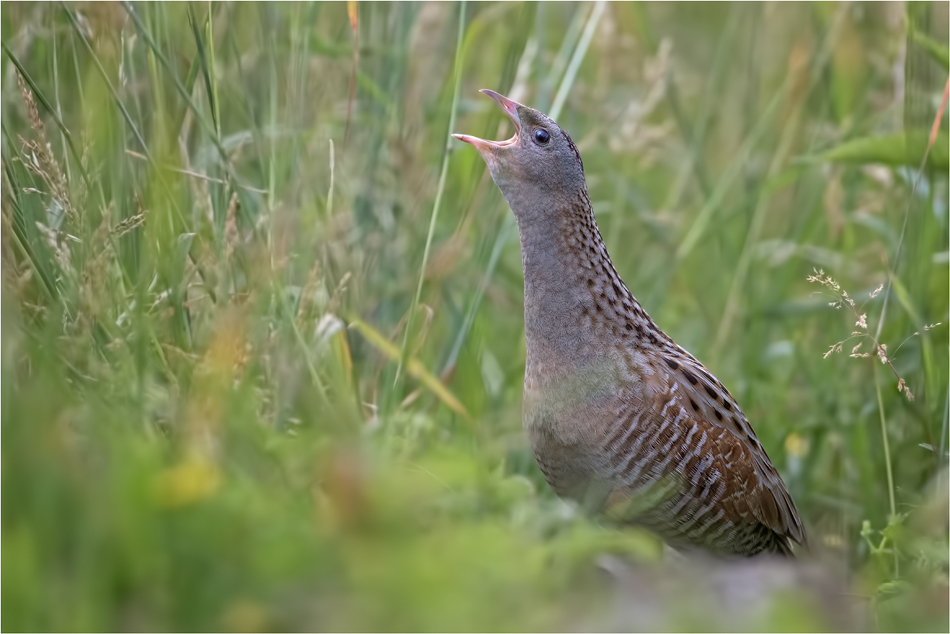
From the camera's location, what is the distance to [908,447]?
342 cm

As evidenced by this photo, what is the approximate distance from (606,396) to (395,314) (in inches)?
46.6

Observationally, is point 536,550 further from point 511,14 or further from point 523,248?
point 511,14

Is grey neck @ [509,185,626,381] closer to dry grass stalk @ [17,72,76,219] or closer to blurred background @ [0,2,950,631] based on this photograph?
blurred background @ [0,2,950,631]

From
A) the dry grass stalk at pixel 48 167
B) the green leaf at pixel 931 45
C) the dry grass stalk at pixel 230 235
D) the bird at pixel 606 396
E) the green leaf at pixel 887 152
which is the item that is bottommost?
the bird at pixel 606 396

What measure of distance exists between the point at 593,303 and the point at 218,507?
1.36 m

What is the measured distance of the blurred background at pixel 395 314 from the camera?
1.61m

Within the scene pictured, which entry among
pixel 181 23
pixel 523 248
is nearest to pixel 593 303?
pixel 523 248

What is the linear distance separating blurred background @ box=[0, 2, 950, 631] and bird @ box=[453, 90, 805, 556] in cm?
21

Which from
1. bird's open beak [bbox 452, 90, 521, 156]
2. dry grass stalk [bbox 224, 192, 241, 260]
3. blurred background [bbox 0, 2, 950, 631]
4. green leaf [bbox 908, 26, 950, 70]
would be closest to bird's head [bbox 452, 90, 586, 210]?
bird's open beak [bbox 452, 90, 521, 156]

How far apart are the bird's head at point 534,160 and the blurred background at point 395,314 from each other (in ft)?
0.53

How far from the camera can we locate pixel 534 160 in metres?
2.84

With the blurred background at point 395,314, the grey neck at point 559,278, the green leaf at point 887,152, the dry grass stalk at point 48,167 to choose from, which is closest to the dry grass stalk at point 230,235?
the blurred background at point 395,314

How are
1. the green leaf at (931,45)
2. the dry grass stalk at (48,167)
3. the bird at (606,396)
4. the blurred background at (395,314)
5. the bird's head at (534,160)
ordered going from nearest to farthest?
the blurred background at (395,314)
the dry grass stalk at (48,167)
the bird at (606,396)
the bird's head at (534,160)
the green leaf at (931,45)

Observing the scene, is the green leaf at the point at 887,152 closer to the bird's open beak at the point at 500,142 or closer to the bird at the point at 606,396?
the bird at the point at 606,396
